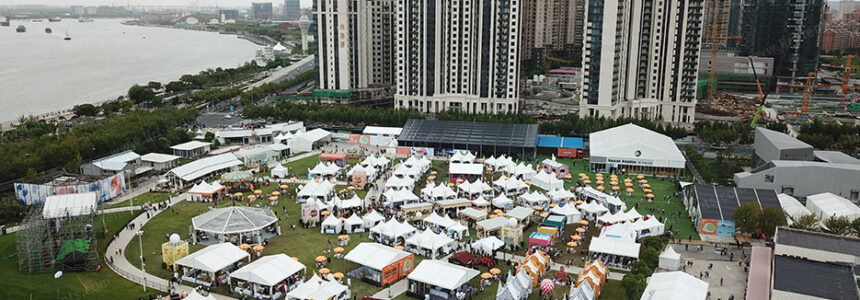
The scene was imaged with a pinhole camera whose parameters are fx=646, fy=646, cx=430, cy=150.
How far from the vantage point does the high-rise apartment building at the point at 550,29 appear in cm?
14325

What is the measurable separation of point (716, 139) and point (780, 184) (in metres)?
17.2

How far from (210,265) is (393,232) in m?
10.7

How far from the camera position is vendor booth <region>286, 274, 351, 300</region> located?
2928cm

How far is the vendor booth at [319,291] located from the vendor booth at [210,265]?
4.87 metres

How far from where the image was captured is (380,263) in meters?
32.6

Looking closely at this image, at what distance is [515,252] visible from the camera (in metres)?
37.4

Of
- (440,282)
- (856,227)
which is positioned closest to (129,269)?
(440,282)

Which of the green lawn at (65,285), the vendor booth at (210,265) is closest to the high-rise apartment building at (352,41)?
the vendor booth at (210,265)

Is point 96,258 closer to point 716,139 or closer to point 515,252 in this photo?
point 515,252

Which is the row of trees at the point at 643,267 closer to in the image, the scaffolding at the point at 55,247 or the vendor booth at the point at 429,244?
the vendor booth at the point at 429,244

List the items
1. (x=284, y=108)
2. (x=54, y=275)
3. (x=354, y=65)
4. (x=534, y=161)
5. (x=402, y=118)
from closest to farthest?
(x=54, y=275), (x=534, y=161), (x=402, y=118), (x=284, y=108), (x=354, y=65)

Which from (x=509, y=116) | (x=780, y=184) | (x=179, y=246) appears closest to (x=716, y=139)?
(x=780, y=184)

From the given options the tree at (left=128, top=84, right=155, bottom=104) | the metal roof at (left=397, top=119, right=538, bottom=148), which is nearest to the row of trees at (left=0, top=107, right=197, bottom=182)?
the tree at (left=128, top=84, right=155, bottom=104)

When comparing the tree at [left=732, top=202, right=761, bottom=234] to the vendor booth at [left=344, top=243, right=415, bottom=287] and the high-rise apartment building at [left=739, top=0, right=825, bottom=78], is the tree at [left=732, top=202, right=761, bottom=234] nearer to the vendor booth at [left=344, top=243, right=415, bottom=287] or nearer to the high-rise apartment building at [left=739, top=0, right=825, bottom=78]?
the vendor booth at [left=344, top=243, right=415, bottom=287]
